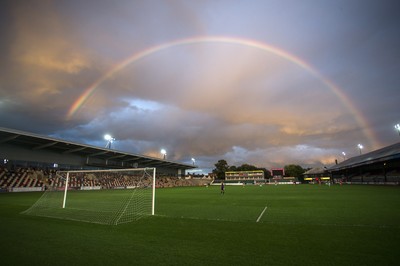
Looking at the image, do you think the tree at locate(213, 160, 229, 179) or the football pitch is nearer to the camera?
the football pitch

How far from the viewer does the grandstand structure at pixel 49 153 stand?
39.8m

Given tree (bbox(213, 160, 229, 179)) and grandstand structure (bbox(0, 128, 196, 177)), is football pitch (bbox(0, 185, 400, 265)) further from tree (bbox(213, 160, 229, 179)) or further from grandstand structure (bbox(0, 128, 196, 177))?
tree (bbox(213, 160, 229, 179))

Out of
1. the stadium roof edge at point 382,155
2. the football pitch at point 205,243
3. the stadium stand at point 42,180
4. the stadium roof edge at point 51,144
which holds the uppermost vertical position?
the stadium roof edge at point 51,144

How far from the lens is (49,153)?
1909 inches

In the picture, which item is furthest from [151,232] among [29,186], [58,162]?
[58,162]

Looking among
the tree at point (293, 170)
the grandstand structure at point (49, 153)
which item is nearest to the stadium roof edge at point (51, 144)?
the grandstand structure at point (49, 153)

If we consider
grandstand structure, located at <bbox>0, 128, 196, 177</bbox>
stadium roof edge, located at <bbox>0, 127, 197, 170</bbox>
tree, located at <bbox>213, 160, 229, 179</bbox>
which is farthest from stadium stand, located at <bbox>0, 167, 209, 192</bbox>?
tree, located at <bbox>213, 160, 229, 179</bbox>

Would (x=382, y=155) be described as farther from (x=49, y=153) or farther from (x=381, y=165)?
(x=49, y=153)

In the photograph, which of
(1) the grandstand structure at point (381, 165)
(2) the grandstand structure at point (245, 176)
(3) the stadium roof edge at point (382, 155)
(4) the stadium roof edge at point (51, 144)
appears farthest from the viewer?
(2) the grandstand structure at point (245, 176)

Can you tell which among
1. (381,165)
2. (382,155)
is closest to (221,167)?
(381,165)

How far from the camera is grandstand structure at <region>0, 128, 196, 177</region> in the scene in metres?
39.8

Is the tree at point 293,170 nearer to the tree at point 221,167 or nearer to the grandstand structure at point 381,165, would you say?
the tree at point 221,167

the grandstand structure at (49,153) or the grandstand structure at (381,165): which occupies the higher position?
the grandstand structure at (49,153)

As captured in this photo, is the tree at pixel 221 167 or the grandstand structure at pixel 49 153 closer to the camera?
the grandstand structure at pixel 49 153
